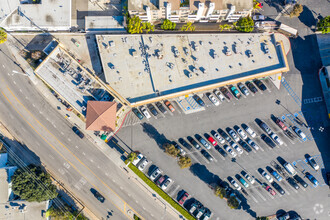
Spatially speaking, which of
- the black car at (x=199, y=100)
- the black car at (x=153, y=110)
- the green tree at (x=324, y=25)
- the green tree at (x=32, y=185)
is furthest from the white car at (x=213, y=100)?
the green tree at (x=32, y=185)

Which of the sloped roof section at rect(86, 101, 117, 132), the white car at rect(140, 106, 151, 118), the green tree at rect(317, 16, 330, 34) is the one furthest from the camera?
the white car at rect(140, 106, 151, 118)

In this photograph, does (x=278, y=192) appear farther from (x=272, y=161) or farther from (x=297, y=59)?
(x=297, y=59)

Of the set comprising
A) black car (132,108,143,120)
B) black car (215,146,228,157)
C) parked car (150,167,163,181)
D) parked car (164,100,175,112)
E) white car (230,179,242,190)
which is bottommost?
white car (230,179,242,190)

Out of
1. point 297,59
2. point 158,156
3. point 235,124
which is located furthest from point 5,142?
point 297,59

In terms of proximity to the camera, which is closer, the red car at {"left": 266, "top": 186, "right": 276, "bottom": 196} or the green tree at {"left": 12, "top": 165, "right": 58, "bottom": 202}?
the green tree at {"left": 12, "top": 165, "right": 58, "bottom": 202}

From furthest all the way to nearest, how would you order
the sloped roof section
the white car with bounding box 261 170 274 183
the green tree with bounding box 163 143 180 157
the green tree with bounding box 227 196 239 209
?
the white car with bounding box 261 170 274 183
the green tree with bounding box 163 143 180 157
the green tree with bounding box 227 196 239 209
the sloped roof section

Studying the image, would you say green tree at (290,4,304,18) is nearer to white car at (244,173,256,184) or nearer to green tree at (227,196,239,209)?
white car at (244,173,256,184)

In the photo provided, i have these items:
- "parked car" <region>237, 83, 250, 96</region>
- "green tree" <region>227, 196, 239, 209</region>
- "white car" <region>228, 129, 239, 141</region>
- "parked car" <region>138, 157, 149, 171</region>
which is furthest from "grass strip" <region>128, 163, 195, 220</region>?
"parked car" <region>237, 83, 250, 96</region>
